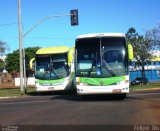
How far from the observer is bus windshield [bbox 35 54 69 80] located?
35.9 m

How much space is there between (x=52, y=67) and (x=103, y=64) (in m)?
10.7

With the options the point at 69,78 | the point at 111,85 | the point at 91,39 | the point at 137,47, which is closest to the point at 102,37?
the point at 91,39

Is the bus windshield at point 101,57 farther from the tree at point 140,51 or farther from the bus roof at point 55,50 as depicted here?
the tree at point 140,51

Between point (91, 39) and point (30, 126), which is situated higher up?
point (91, 39)

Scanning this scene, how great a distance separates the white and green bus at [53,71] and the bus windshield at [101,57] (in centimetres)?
948

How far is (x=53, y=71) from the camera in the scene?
3603 centimetres

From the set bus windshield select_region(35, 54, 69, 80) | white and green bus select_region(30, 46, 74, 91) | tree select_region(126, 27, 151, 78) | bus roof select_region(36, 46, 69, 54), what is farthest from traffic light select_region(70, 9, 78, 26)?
tree select_region(126, 27, 151, 78)

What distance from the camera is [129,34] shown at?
96.9 m

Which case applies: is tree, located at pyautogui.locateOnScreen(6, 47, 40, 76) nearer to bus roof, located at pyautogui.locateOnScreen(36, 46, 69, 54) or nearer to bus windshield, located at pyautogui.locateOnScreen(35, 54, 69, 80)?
bus roof, located at pyautogui.locateOnScreen(36, 46, 69, 54)

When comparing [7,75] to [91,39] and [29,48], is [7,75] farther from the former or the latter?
[91,39]

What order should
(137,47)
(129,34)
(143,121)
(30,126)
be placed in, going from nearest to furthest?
(30,126)
(143,121)
(137,47)
(129,34)

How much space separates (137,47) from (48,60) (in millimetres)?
49720

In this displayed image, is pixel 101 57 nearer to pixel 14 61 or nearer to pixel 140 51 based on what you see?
pixel 140 51

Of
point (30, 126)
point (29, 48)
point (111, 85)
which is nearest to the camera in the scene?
point (30, 126)
